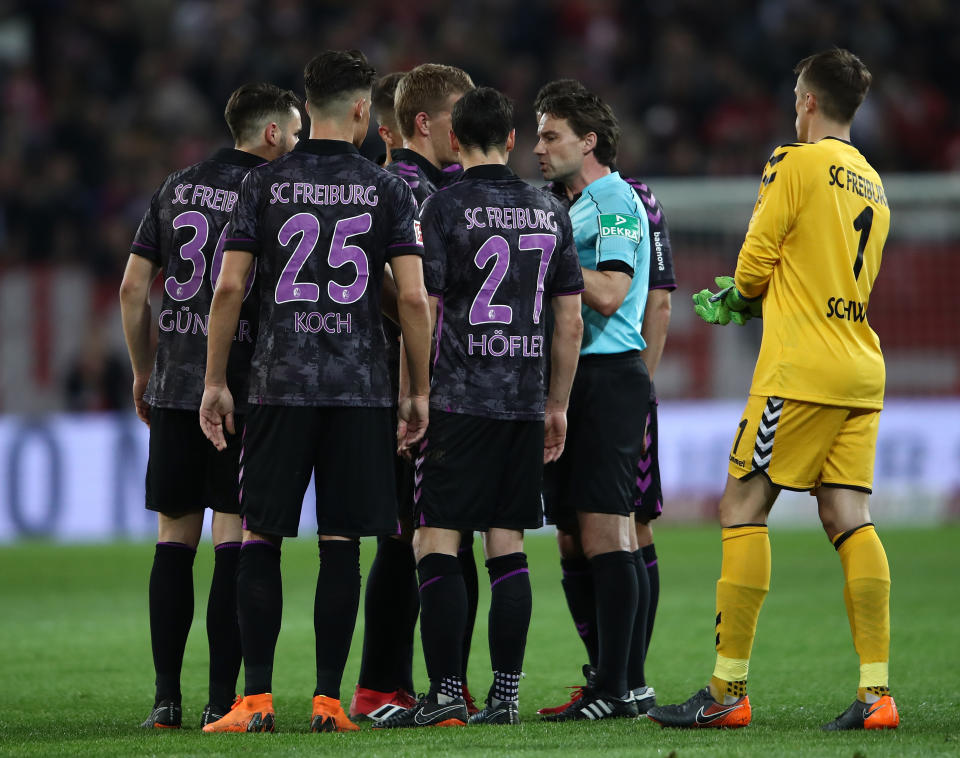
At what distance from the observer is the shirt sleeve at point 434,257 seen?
16.7ft

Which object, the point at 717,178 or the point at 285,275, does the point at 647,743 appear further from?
the point at 717,178

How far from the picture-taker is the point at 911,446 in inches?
547

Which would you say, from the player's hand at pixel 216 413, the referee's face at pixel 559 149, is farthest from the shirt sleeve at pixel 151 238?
the referee's face at pixel 559 149

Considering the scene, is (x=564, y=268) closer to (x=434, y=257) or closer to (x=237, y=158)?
(x=434, y=257)

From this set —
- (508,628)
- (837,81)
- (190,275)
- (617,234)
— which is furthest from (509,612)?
(837,81)

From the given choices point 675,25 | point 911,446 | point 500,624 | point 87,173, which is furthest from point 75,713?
point 675,25

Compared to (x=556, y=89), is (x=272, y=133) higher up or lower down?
lower down

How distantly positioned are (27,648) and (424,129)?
351 centimetres

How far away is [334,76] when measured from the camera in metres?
4.97

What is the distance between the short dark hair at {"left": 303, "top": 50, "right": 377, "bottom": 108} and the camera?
4.97 meters

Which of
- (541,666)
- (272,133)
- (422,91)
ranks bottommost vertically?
(541,666)

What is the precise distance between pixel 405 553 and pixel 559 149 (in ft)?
5.43

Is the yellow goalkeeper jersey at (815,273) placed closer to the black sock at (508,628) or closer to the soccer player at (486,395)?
the soccer player at (486,395)

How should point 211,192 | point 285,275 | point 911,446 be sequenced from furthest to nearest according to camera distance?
point 911,446
point 211,192
point 285,275
